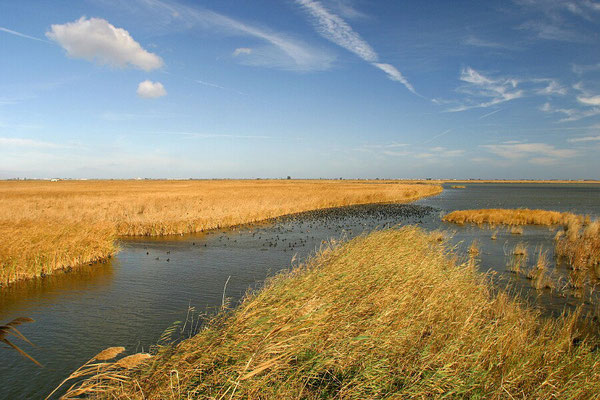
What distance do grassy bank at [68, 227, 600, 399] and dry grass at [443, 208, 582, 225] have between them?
2525cm

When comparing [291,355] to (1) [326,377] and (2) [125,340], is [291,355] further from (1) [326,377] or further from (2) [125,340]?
(2) [125,340]

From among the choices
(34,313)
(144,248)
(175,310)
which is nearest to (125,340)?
(175,310)

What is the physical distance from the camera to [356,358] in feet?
18.3

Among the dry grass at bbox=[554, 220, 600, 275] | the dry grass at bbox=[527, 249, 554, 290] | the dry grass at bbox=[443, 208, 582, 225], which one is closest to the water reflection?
the dry grass at bbox=[527, 249, 554, 290]

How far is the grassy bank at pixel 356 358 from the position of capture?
16.4 feet

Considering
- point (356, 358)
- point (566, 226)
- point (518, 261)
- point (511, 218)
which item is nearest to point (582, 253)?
point (518, 261)

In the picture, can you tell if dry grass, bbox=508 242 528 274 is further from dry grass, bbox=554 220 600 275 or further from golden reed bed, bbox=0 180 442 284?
golden reed bed, bbox=0 180 442 284

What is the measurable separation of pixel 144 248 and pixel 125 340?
12.2 m

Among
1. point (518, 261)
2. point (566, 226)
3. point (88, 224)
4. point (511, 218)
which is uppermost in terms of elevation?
point (88, 224)

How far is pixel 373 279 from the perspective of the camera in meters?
8.83

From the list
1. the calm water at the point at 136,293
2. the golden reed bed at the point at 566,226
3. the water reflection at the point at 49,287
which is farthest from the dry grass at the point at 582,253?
the water reflection at the point at 49,287

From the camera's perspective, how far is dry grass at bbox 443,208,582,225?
29750 millimetres

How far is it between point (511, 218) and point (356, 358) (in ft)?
100

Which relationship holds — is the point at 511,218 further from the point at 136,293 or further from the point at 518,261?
the point at 136,293
